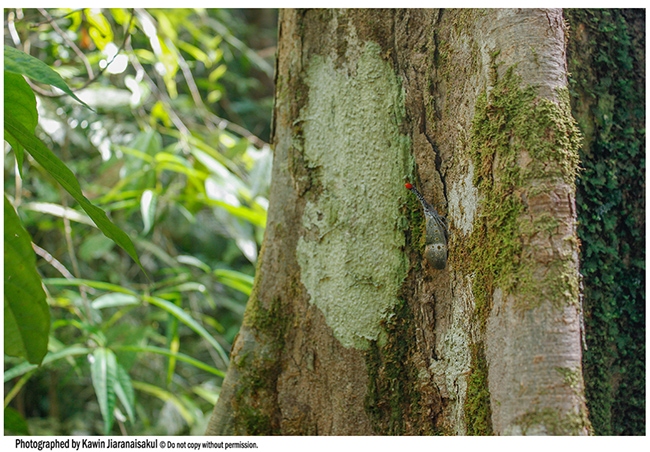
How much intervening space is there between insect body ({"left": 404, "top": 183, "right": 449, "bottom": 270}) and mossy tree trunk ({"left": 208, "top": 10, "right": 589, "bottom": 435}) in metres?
0.02

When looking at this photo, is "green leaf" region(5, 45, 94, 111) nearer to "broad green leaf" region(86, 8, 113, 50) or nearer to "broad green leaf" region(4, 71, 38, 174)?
"broad green leaf" region(4, 71, 38, 174)

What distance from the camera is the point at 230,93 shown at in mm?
3303

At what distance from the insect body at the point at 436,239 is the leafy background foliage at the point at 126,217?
606 mm

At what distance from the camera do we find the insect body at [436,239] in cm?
83

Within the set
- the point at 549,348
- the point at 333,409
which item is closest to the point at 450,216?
the point at 549,348

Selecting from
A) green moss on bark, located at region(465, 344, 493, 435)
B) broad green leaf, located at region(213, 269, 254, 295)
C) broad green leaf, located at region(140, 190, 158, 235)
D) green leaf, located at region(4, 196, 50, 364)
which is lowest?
green moss on bark, located at region(465, 344, 493, 435)

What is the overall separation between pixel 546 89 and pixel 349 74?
0.35 m

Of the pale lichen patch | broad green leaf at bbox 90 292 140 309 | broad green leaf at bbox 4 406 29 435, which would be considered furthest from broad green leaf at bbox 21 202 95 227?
the pale lichen patch

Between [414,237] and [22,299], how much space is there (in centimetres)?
56

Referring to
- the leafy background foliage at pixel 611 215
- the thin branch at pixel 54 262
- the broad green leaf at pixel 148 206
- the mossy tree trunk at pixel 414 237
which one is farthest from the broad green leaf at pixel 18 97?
the leafy background foliage at pixel 611 215

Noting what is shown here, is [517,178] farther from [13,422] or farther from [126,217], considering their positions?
[126,217]

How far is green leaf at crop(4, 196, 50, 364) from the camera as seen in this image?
59 cm
